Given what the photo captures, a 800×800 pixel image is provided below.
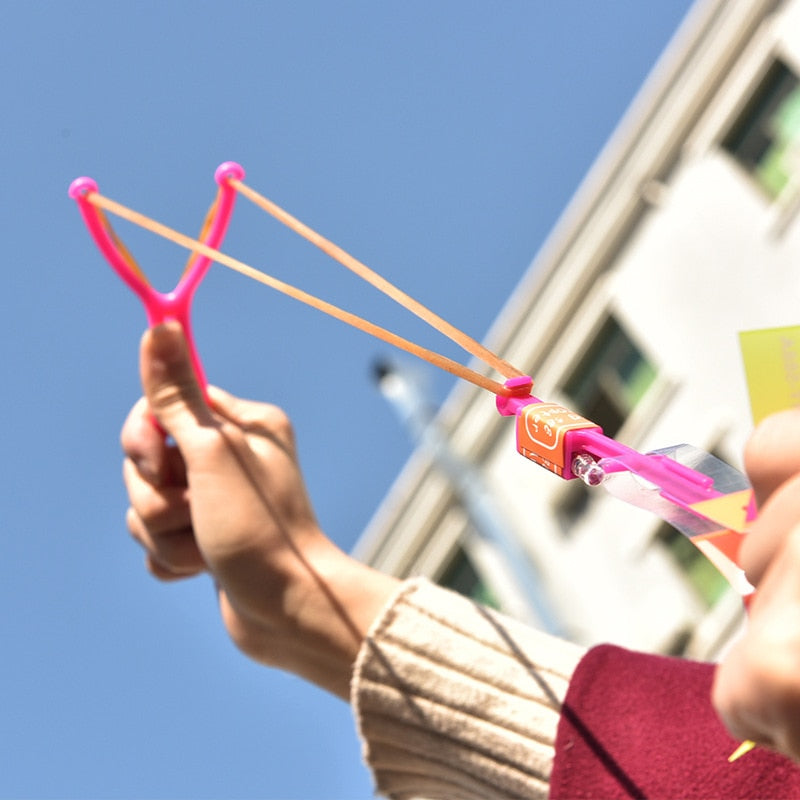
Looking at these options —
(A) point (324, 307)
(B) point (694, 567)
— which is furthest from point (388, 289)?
(B) point (694, 567)

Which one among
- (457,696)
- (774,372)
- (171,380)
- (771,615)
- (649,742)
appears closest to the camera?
(771,615)

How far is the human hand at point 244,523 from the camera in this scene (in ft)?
4.07

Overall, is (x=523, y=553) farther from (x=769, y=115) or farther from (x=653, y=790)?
(x=653, y=790)

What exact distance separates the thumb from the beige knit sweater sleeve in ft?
1.06

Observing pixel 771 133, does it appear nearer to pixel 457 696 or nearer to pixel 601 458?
pixel 457 696

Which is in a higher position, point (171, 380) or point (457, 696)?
point (171, 380)

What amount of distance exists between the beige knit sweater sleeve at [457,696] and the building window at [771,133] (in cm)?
388

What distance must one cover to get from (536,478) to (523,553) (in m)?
0.37

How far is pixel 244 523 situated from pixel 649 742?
0.51 metres

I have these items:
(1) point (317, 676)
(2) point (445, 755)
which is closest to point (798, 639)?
(2) point (445, 755)

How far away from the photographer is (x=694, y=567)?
15.7 ft

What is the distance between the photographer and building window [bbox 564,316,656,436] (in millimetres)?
5242

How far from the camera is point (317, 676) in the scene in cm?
130

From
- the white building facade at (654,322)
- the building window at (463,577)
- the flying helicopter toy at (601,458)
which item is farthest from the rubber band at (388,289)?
the building window at (463,577)
